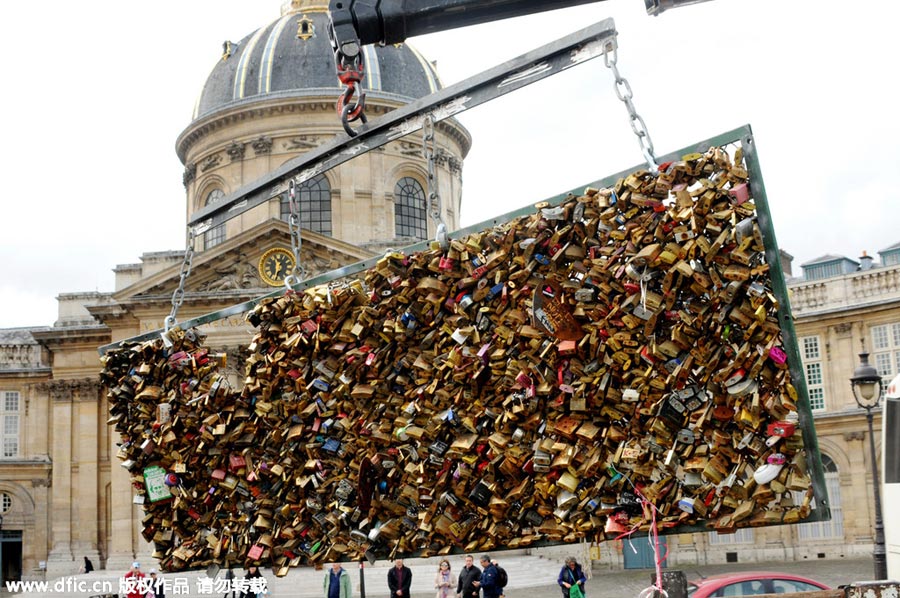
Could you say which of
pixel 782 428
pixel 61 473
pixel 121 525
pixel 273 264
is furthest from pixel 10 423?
pixel 782 428

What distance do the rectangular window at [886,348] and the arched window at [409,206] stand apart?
791 inches

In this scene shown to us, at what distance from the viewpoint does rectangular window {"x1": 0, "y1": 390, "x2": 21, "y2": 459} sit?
53438 millimetres

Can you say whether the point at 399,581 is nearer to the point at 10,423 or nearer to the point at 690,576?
the point at 690,576

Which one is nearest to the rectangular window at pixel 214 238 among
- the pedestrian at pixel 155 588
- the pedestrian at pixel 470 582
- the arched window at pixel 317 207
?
the arched window at pixel 317 207

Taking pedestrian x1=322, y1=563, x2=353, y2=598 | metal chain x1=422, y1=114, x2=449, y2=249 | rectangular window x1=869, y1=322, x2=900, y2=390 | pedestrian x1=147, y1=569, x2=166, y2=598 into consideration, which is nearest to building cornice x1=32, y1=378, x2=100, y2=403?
pedestrian x1=147, y1=569, x2=166, y2=598

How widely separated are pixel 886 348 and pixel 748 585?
1107 inches

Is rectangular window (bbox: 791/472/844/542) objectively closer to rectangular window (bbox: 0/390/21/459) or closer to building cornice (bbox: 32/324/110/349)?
building cornice (bbox: 32/324/110/349)

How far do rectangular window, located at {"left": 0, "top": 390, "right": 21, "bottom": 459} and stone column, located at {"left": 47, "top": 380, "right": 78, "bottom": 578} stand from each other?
2132 mm

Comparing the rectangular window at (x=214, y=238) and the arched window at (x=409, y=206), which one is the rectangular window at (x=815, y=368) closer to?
the arched window at (x=409, y=206)

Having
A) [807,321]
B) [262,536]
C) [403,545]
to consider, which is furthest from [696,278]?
[807,321]

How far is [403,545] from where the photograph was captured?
15.8 feet

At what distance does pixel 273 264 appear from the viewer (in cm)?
4494

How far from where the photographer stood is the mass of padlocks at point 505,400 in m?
4.00

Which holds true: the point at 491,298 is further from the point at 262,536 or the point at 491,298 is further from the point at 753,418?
the point at 262,536
